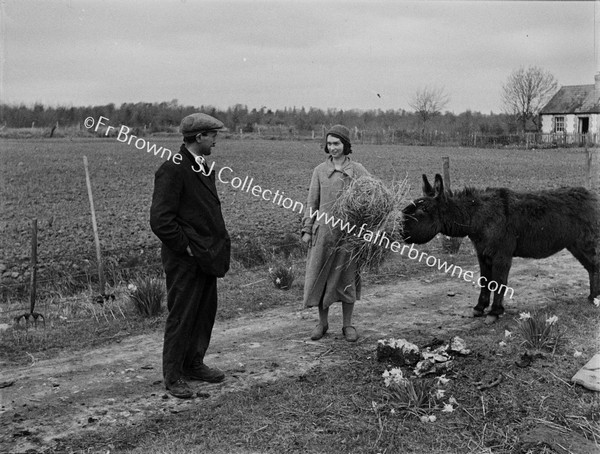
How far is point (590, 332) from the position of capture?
654cm

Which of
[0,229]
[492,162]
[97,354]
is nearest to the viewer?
[97,354]

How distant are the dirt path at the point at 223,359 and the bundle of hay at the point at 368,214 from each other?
3.54 feet

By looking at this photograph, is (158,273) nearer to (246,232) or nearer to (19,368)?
(246,232)

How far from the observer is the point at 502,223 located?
704 centimetres

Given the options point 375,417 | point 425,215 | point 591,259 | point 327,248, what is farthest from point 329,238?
point 591,259

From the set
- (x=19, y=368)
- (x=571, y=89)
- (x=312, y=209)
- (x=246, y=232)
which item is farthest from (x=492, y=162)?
(x=571, y=89)

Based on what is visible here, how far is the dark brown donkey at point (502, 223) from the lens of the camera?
22.6 feet

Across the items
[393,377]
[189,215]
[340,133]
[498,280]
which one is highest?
[340,133]

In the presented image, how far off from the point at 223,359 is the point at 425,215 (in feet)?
9.41

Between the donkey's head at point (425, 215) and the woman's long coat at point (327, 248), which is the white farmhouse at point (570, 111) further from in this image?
the woman's long coat at point (327, 248)

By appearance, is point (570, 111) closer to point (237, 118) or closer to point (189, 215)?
point (237, 118)

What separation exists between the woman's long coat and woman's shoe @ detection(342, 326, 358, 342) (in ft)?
1.05

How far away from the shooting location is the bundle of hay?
6066 mm

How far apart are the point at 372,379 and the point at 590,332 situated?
2.93 metres
